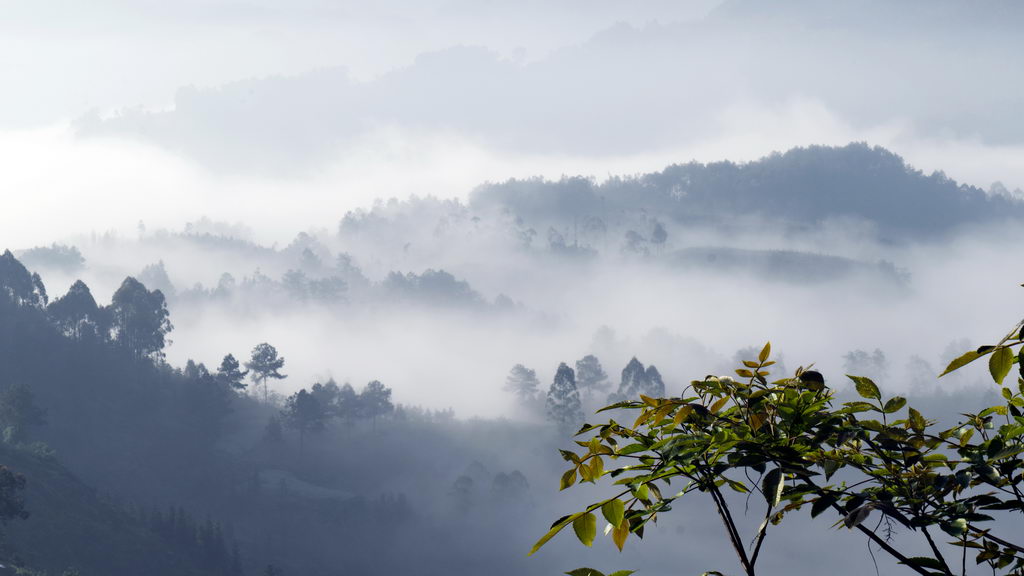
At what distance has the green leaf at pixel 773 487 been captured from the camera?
2.27m

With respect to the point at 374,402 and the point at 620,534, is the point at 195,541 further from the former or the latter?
the point at 620,534

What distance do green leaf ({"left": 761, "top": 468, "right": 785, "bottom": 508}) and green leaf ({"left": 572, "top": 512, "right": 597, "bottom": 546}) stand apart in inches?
16.4

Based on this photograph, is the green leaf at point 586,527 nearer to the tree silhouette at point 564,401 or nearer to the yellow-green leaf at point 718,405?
the yellow-green leaf at point 718,405

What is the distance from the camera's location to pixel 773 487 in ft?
7.48

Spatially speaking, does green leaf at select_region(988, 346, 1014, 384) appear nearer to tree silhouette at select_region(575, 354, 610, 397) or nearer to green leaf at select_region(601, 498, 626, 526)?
green leaf at select_region(601, 498, 626, 526)

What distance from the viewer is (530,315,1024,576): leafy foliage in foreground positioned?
2469 mm

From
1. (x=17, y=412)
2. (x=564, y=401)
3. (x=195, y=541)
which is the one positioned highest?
(x=564, y=401)

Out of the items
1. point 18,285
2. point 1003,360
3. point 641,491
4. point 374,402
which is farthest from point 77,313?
point 1003,360

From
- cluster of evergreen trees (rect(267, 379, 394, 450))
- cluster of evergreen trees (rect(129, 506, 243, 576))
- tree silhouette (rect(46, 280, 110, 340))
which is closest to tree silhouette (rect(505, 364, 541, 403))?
cluster of evergreen trees (rect(267, 379, 394, 450))

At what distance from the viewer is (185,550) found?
3728 inches

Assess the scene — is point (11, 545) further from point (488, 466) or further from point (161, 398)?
point (488, 466)

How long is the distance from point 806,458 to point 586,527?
2.74ft

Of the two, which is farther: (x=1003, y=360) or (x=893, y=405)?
(x=893, y=405)

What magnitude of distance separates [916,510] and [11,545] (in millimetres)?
83992
